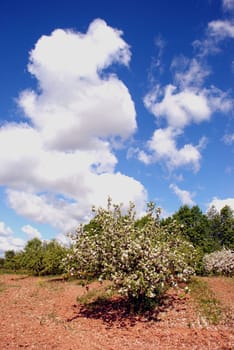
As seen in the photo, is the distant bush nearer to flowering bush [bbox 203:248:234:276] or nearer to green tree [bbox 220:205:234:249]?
flowering bush [bbox 203:248:234:276]

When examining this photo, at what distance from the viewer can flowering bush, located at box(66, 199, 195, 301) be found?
17.4 m

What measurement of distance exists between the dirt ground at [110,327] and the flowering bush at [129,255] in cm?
169

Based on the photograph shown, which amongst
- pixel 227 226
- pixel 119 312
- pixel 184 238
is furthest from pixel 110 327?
pixel 227 226

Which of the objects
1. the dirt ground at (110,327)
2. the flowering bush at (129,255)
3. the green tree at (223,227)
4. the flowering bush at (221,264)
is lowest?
the dirt ground at (110,327)

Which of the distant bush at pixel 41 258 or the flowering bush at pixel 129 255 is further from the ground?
the distant bush at pixel 41 258

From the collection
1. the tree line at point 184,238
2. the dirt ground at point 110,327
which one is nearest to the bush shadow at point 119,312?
the dirt ground at point 110,327

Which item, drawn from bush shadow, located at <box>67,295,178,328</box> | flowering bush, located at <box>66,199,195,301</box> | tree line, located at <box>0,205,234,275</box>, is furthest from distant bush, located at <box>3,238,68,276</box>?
flowering bush, located at <box>66,199,195,301</box>

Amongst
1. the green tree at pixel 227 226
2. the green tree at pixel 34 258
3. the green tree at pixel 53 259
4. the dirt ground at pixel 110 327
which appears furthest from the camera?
the green tree at pixel 227 226

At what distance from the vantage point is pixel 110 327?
1759cm

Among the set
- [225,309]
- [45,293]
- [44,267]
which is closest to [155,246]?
[225,309]

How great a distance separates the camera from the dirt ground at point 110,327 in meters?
14.8

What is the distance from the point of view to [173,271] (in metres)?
19.5

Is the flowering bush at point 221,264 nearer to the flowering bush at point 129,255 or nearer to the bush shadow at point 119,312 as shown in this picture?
the bush shadow at point 119,312

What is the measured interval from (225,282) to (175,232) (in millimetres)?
11425
